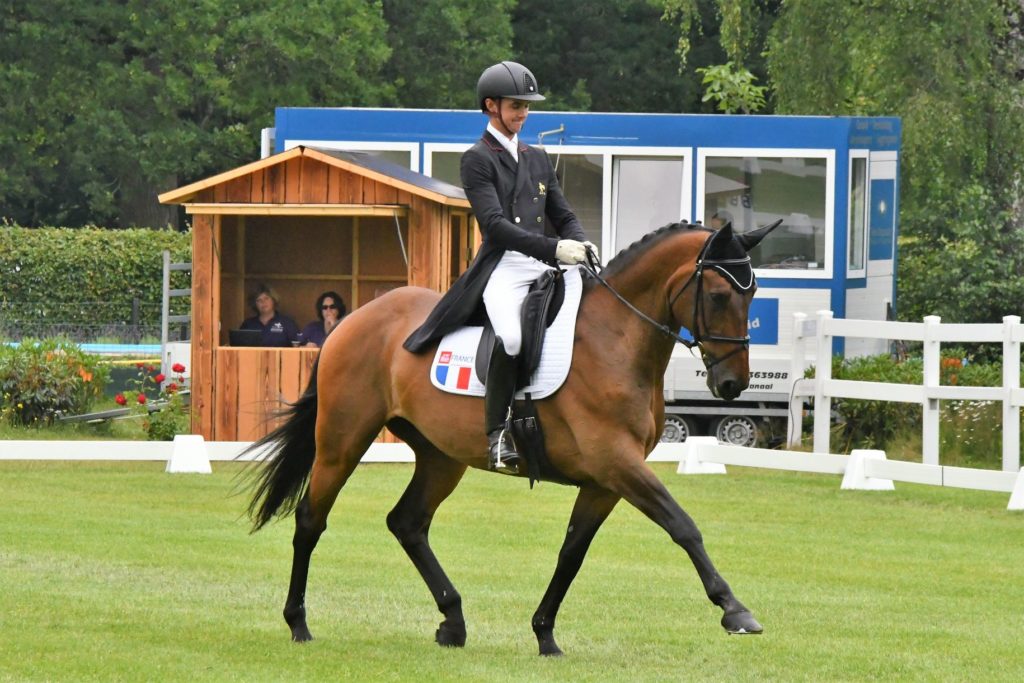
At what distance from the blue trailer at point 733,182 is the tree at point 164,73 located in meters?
Result: 19.5

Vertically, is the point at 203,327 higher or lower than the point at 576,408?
higher

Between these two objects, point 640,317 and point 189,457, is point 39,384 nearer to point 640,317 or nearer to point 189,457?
point 189,457

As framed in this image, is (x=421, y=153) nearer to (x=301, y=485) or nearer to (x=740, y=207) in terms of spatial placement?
(x=740, y=207)

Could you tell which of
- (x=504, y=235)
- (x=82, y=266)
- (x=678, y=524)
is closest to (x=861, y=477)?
(x=504, y=235)

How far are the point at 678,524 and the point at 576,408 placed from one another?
31.0 inches

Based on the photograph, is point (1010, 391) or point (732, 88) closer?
point (1010, 391)

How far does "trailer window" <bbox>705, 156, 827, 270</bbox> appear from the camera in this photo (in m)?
18.8

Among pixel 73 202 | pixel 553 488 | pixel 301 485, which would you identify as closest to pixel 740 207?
pixel 553 488

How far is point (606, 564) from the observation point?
36.7 feet

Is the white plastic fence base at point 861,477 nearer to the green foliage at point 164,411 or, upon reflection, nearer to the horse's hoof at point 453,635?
the green foliage at point 164,411

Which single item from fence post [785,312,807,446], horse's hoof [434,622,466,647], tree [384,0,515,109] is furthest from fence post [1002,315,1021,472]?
tree [384,0,515,109]

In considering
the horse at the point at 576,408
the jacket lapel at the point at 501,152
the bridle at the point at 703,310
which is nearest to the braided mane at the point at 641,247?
the horse at the point at 576,408

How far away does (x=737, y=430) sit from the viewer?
60.8 ft

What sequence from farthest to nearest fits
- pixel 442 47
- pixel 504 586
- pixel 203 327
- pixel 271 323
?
pixel 442 47
pixel 271 323
pixel 203 327
pixel 504 586
